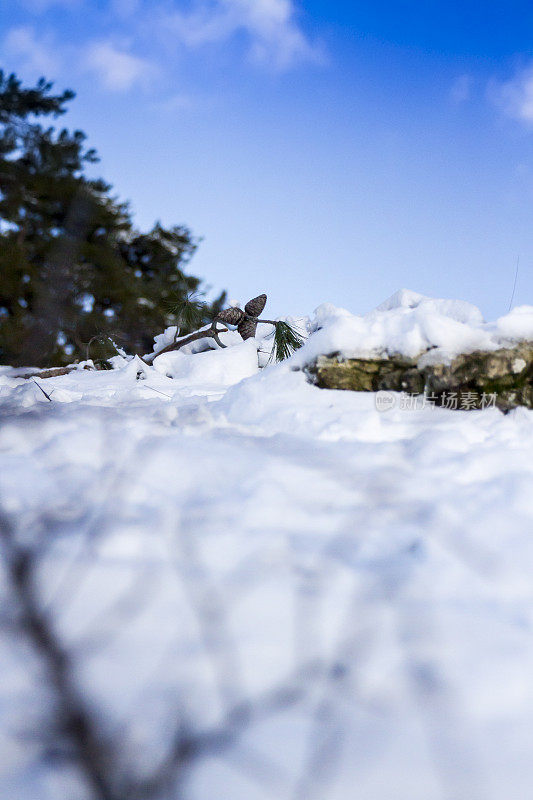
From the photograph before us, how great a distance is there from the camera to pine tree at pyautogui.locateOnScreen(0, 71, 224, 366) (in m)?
6.23

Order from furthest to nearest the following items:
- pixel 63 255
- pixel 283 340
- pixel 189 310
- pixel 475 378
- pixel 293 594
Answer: pixel 63 255
pixel 189 310
pixel 283 340
pixel 475 378
pixel 293 594

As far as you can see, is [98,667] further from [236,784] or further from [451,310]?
[451,310]

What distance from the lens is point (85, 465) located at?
4.64ft

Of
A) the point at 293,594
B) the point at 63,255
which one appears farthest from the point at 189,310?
the point at 293,594

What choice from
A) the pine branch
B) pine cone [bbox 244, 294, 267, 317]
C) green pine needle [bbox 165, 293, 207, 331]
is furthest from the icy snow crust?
pine cone [bbox 244, 294, 267, 317]

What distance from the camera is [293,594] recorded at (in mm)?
930

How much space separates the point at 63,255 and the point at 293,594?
26.0 ft

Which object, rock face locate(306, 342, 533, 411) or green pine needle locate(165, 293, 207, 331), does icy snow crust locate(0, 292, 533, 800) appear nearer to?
rock face locate(306, 342, 533, 411)

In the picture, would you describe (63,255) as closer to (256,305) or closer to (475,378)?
(256,305)

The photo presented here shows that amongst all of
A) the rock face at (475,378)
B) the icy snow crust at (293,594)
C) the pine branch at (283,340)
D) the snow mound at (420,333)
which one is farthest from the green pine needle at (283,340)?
the icy snow crust at (293,594)

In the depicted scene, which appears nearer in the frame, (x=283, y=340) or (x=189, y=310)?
(x=283, y=340)

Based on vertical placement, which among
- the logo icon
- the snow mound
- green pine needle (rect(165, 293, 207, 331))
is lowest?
the logo icon

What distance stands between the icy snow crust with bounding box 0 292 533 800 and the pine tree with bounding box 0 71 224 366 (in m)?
4.15

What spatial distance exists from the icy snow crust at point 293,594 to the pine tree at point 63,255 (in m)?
4.15
